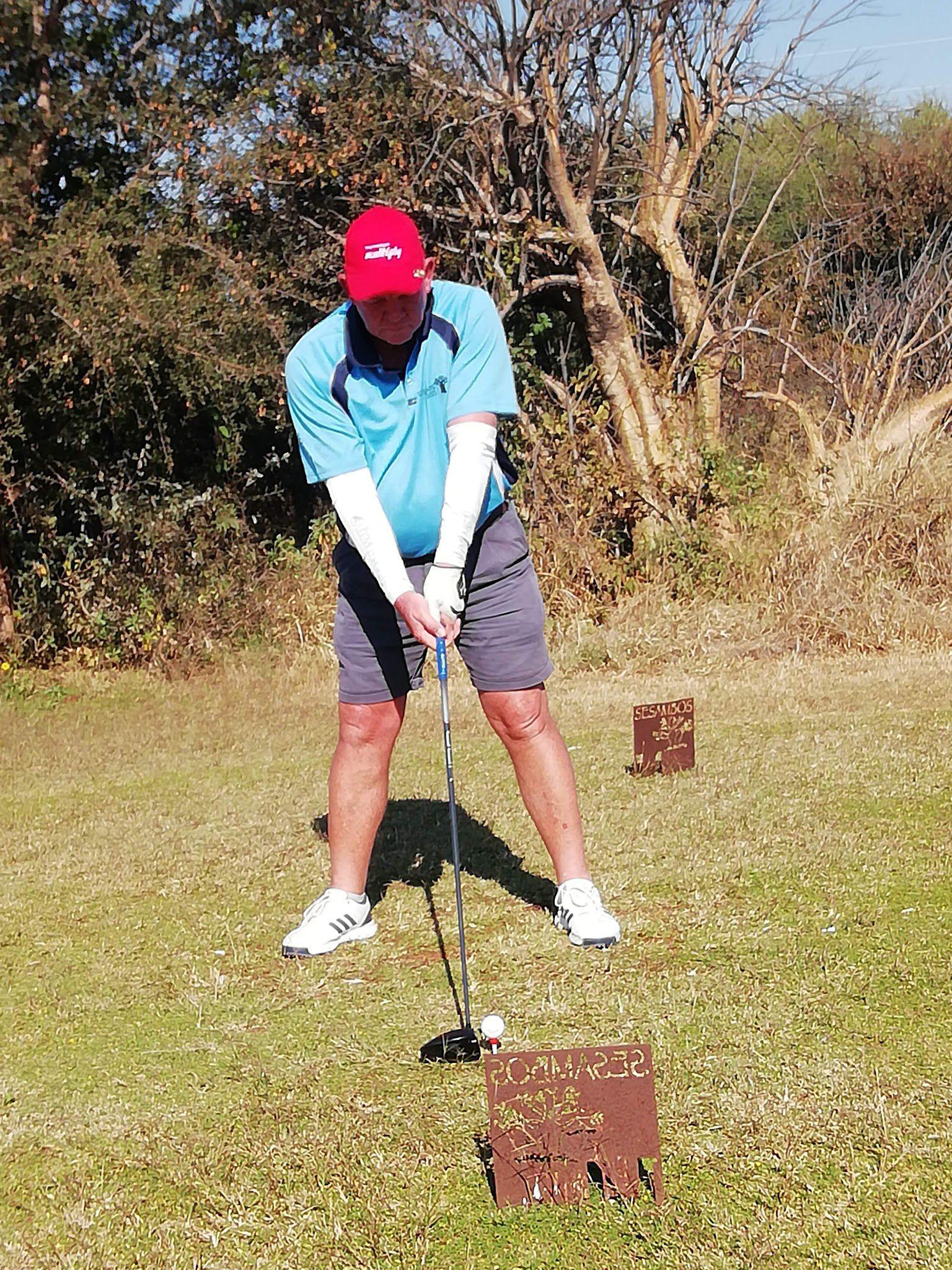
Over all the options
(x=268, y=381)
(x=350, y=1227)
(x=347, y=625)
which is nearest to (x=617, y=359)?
(x=268, y=381)

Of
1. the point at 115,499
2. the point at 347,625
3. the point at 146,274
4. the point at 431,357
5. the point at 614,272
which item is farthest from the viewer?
the point at 614,272

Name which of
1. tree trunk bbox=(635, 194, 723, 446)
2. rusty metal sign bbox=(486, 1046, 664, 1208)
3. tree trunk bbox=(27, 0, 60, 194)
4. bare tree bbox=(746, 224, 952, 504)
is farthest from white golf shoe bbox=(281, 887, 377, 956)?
tree trunk bbox=(635, 194, 723, 446)

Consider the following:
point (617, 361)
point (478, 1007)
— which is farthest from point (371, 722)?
point (617, 361)

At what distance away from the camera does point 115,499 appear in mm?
8641

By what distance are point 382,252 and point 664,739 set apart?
2.74 m

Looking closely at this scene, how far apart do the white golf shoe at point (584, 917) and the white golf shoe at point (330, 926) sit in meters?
0.57

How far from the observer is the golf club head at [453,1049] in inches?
125

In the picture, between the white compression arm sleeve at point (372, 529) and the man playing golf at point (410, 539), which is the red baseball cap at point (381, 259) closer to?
the man playing golf at point (410, 539)

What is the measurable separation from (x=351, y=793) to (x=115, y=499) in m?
5.17

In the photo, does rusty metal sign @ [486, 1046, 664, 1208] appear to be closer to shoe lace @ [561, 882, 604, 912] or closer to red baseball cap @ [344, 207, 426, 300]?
shoe lace @ [561, 882, 604, 912]

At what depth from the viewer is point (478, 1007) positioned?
3500mm

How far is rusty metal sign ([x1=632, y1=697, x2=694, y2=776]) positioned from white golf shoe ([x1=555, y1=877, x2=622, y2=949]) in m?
1.61

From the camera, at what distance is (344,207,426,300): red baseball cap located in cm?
341

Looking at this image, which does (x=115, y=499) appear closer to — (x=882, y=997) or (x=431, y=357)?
(x=431, y=357)
